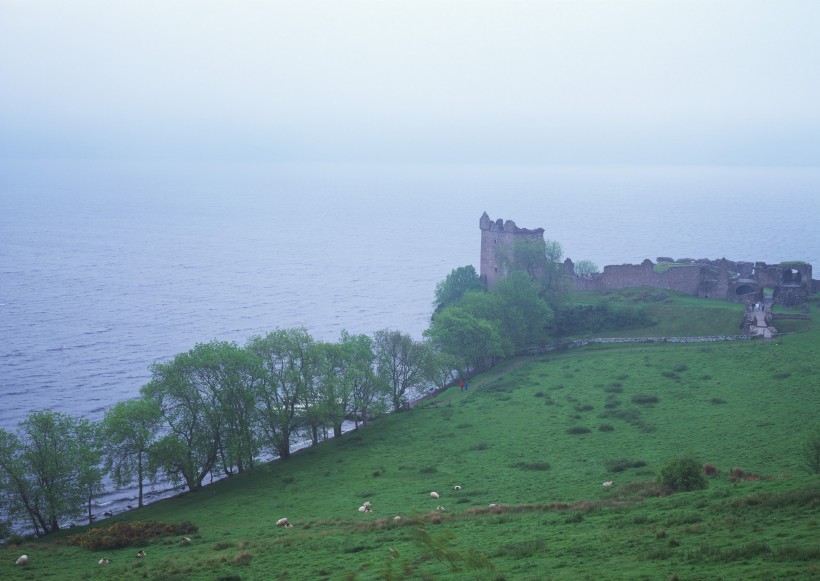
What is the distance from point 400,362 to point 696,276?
39.7 meters

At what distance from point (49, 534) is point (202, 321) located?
66.9 m

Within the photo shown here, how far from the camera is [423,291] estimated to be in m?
140

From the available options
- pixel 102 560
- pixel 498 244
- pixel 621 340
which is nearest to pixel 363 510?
pixel 102 560

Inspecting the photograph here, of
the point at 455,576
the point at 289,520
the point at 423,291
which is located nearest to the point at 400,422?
the point at 289,520

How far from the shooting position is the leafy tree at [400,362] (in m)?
67.6

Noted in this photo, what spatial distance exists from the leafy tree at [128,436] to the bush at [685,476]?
32.7m

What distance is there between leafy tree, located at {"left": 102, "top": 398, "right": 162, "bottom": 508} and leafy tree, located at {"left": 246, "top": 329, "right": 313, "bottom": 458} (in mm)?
8148

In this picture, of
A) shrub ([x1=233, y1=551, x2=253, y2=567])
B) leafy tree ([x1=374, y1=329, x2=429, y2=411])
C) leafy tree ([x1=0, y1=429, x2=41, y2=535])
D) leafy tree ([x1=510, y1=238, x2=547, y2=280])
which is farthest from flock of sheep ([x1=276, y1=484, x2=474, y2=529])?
leafy tree ([x1=510, y1=238, x2=547, y2=280])

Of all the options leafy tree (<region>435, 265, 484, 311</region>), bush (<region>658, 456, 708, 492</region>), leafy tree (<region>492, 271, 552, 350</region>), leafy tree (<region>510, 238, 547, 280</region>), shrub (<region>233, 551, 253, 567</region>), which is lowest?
shrub (<region>233, 551, 253, 567</region>)

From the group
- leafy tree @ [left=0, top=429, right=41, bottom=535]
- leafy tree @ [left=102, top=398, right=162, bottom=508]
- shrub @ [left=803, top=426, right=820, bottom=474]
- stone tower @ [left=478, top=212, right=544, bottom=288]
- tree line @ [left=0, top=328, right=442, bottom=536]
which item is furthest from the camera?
stone tower @ [left=478, top=212, right=544, bottom=288]

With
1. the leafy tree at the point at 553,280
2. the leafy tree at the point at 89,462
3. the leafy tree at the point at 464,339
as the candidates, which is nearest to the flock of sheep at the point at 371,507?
the leafy tree at the point at 89,462

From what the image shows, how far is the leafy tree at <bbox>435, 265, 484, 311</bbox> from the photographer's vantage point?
100 metres

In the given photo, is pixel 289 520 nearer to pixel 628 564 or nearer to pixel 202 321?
pixel 628 564

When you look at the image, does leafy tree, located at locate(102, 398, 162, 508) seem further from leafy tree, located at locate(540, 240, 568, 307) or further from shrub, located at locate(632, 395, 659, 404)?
leafy tree, located at locate(540, 240, 568, 307)
